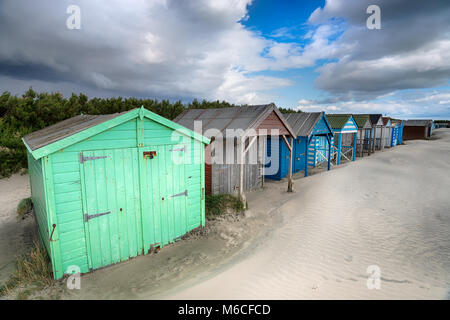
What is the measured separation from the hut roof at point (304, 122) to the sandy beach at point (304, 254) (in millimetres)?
5189

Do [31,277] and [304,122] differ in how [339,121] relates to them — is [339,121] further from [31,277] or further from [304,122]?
[31,277]

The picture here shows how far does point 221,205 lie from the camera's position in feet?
31.0

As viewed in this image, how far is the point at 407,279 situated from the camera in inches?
197

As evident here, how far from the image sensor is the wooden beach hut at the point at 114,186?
5.08 metres

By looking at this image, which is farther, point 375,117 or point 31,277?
point 375,117

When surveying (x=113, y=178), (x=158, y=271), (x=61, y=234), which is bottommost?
(x=158, y=271)

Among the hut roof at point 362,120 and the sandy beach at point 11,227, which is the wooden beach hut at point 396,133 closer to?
the hut roof at point 362,120

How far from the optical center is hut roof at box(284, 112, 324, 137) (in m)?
15.4

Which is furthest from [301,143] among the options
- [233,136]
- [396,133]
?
[396,133]

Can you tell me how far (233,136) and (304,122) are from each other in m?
8.08

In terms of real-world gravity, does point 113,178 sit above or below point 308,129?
below
